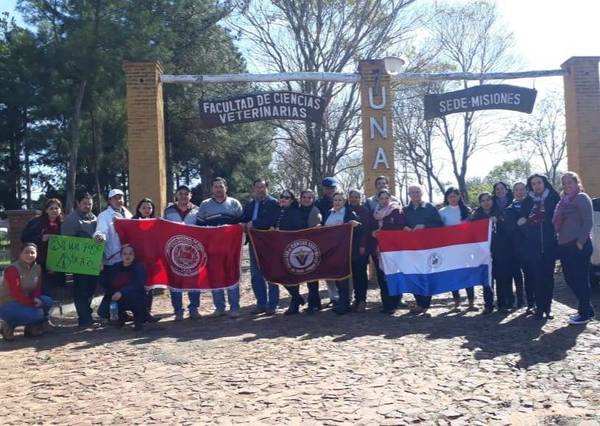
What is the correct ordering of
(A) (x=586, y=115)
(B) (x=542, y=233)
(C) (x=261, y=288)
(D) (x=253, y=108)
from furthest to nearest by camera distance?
1. (A) (x=586, y=115)
2. (D) (x=253, y=108)
3. (C) (x=261, y=288)
4. (B) (x=542, y=233)

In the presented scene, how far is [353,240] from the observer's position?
817 centimetres

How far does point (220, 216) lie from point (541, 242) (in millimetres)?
4346

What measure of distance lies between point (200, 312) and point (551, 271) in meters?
4.97

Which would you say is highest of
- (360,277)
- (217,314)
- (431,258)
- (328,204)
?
(328,204)

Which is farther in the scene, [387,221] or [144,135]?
[144,135]

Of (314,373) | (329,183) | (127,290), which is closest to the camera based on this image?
(314,373)

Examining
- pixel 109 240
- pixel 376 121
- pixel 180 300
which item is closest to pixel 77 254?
pixel 109 240

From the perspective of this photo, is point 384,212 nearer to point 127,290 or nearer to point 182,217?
point 182,217

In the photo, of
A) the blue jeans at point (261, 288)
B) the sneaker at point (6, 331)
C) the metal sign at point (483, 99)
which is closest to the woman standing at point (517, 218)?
the blue jeans at point (261, 288)

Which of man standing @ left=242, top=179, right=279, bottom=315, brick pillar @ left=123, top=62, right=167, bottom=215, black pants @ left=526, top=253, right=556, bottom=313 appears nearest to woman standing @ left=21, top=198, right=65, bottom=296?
man standing @ left=242, top=179, right=279, bottom=315

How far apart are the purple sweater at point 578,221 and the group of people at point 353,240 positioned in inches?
0.4

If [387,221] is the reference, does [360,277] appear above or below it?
below

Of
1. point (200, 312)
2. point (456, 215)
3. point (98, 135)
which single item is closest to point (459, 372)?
point (456, 215)

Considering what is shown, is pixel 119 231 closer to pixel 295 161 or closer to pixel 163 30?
pixel 163 30
